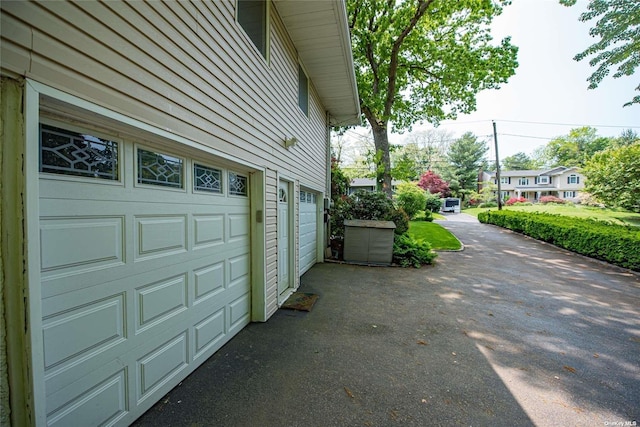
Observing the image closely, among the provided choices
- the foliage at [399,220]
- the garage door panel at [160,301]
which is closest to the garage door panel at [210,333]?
the garage door panel at [160,301]

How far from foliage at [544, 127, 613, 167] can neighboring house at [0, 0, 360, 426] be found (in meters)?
53.8

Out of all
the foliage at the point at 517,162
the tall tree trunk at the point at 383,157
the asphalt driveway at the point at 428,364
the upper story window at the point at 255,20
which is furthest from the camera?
the foliage at the point at 517,162

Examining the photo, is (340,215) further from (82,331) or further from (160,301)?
(82,331)

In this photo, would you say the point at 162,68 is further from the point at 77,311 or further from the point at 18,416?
the point at 18,416

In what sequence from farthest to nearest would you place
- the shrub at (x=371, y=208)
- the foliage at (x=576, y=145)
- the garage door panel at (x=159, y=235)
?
the foliage at (x=576, y=145), the shrub at (x=371, y=208), the garage door panel at (x=159, y=235)

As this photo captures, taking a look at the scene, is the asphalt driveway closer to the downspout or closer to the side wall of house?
the side wall of house

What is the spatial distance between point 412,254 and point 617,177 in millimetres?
20474

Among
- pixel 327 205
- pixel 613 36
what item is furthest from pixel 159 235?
pixel 613 36

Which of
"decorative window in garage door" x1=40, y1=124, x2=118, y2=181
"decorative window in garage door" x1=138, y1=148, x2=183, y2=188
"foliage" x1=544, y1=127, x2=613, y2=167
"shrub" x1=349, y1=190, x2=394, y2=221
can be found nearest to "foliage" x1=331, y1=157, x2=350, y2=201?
"shrub" x1=349, y1=190, x2=394, y2=221

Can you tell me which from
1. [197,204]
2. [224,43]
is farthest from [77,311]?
[224,43]

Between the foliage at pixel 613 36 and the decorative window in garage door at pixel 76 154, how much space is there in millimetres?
14470

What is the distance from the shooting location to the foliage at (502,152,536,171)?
49.5 metres

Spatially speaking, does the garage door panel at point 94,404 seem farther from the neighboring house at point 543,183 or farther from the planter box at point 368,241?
the neighboring house at point 543,183

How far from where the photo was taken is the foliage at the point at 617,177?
1644cm
